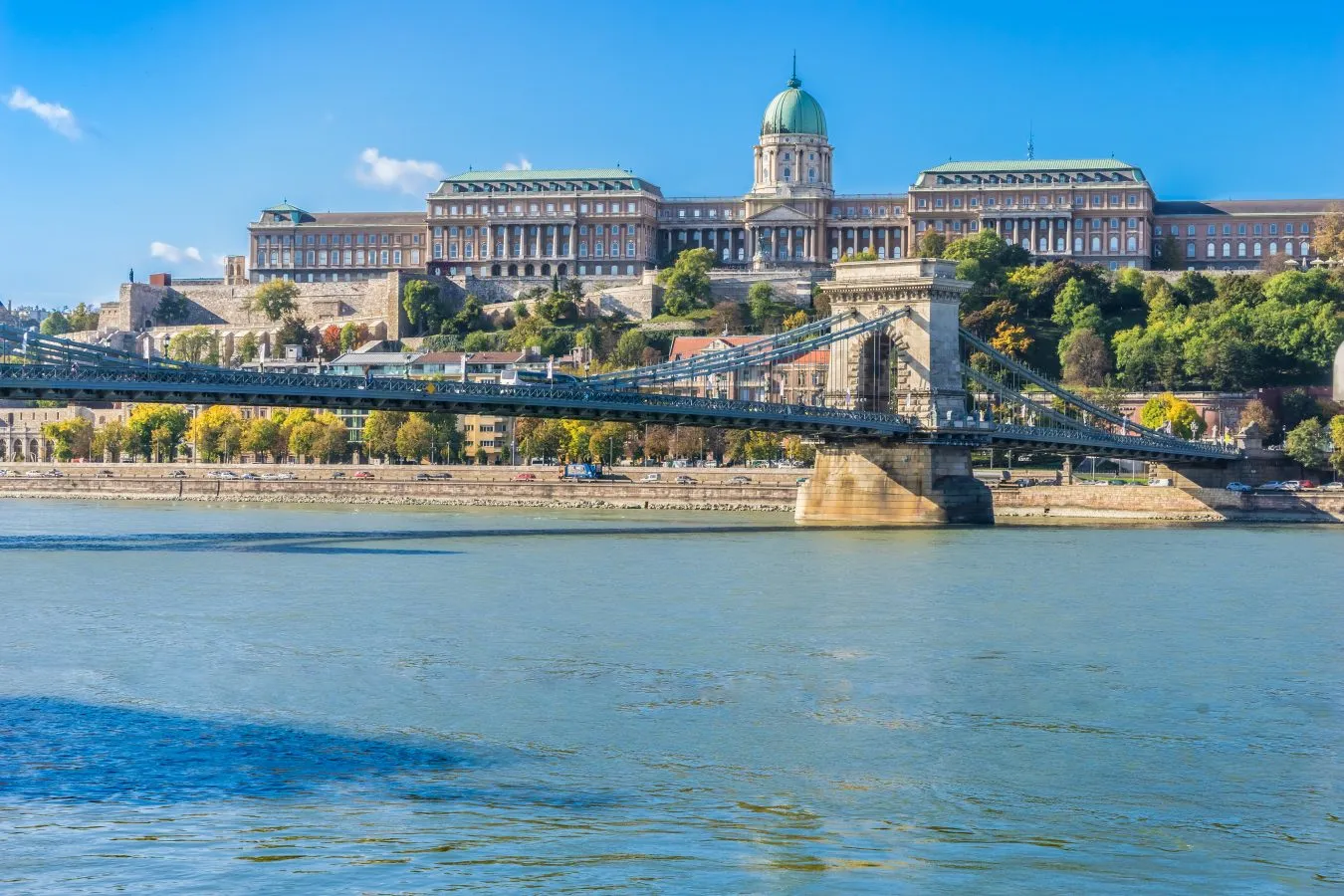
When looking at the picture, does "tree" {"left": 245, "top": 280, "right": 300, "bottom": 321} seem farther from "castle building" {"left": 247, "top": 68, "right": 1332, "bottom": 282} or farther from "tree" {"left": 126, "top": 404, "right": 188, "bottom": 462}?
"tree" {"left": 126, "top": 404, "right": 188, "bottom": 462}

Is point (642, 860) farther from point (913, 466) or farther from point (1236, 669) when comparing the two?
point (913, 466)

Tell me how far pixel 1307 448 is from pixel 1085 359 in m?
22.3

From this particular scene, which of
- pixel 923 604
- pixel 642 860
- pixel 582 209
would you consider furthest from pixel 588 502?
pixel 582 209

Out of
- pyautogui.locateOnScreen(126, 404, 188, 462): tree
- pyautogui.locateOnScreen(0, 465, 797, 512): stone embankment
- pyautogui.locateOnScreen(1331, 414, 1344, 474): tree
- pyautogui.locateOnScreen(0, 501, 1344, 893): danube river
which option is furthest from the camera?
pyautogui.locateOnScreen(126, 404, 188, 462): tree

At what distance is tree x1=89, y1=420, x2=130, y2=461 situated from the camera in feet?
272

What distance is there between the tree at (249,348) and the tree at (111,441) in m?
16.4

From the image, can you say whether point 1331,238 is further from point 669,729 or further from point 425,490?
point 669,729

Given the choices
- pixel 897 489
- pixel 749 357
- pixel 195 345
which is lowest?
pixel 897 489

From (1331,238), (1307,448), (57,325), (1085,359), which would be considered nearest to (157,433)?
(1085,359)

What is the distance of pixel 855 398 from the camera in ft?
168

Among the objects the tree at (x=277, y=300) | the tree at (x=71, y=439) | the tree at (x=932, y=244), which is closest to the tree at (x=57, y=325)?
the tree at (x=277, y=300)

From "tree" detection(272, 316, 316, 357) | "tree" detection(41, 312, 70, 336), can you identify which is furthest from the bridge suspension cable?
"tree" detection(41, 312, 70, 336)

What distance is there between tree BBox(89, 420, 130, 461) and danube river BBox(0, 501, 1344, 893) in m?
49.7

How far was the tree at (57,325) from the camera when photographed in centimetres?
12500
